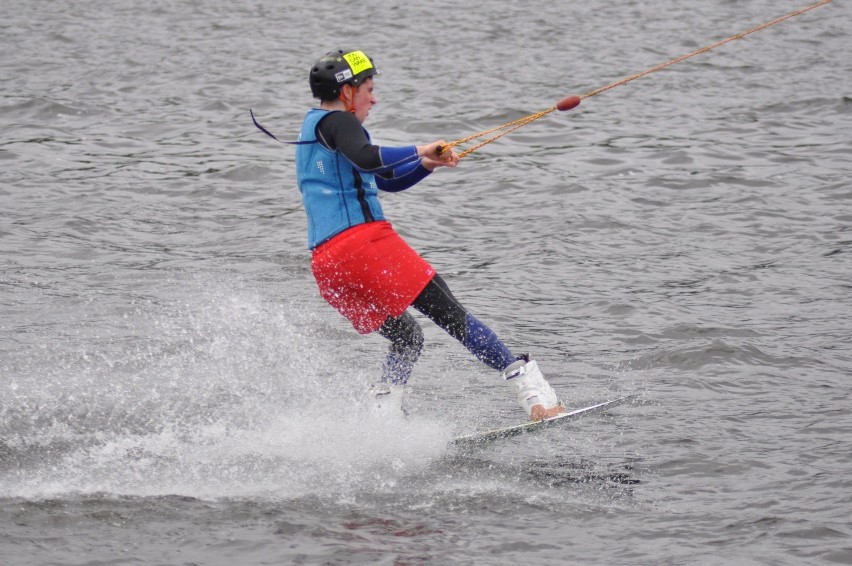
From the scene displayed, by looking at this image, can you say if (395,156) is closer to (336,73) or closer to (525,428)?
(336,73)

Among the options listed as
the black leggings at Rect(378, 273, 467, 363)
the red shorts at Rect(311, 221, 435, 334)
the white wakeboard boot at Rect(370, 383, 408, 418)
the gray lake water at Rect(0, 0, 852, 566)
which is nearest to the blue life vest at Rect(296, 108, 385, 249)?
the red shorts at Rect(311, 221, 435, 334)

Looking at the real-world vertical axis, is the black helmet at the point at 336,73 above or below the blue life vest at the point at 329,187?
above

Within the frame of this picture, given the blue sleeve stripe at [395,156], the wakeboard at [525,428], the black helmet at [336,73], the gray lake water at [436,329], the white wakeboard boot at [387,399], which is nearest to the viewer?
the gray lake water at [436,329]

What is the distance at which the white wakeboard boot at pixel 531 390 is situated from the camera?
7156 millimetres

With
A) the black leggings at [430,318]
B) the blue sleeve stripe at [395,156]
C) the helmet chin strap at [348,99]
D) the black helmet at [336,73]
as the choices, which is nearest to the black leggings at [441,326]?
the black leggings at [430,318]

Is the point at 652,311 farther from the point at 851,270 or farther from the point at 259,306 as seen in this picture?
the point at 259,306

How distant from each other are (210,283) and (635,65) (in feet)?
37.8

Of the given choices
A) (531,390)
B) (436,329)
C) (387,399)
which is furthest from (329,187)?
(436,329)

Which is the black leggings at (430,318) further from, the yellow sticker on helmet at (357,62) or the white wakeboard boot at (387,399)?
the yellow sticker on helmet at (357,62)

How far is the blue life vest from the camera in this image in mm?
6883

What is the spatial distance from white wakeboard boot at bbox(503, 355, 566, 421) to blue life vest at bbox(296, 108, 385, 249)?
1.25 m

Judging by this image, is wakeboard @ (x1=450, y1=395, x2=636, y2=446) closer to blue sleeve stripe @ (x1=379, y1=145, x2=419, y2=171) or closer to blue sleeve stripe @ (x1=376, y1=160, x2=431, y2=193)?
blue sleeve stripe @ (x1=376, y1=160, x2=431, y2=193)

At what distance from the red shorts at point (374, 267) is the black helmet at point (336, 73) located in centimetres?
81

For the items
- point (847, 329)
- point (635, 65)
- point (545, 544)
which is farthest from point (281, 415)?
point (635, 65)
